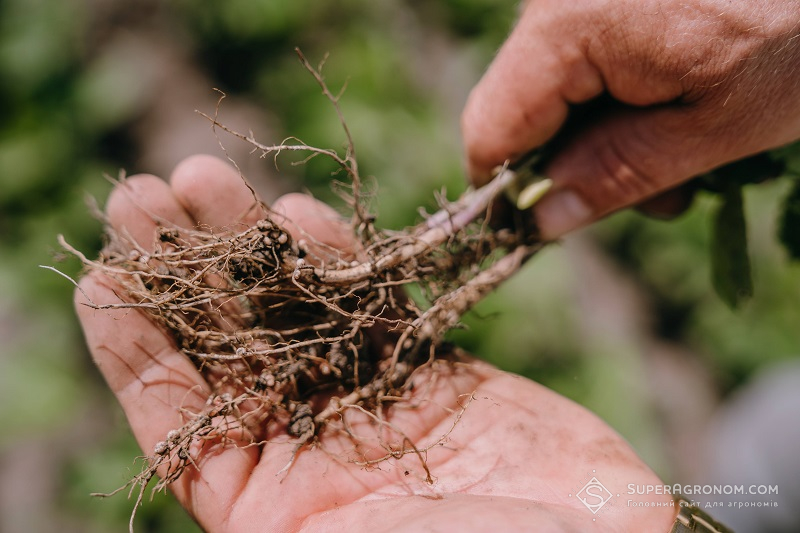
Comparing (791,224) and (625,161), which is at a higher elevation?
(625,161)

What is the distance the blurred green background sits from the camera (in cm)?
272

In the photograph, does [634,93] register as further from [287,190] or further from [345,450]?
[287,190]

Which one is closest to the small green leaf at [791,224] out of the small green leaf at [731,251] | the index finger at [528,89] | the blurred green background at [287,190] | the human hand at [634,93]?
the small green leaf at [731,251]

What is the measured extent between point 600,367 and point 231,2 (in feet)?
9.57

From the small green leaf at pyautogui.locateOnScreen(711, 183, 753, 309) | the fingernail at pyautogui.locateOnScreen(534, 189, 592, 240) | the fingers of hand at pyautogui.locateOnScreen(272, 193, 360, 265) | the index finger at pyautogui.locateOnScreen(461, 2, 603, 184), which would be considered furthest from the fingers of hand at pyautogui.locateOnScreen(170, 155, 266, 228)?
the small green leaf at pyautogui.locateOnScreen(711, 183, 753, 309)

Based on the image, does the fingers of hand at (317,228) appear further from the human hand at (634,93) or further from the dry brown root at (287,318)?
the human hand at (634,93)

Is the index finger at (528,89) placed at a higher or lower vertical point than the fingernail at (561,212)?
higher

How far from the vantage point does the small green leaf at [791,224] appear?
2.00 m

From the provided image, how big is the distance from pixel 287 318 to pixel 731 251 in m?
1.51

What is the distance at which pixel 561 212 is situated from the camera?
181cm

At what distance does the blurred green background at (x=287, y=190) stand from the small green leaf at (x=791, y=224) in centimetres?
120

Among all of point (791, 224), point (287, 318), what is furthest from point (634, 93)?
point (287, 318)

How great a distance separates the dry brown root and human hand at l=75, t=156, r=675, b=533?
0.05m

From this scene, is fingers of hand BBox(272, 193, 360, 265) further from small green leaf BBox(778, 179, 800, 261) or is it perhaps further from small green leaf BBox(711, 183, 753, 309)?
small green leaf BBox(778, 179, 800, 261)
